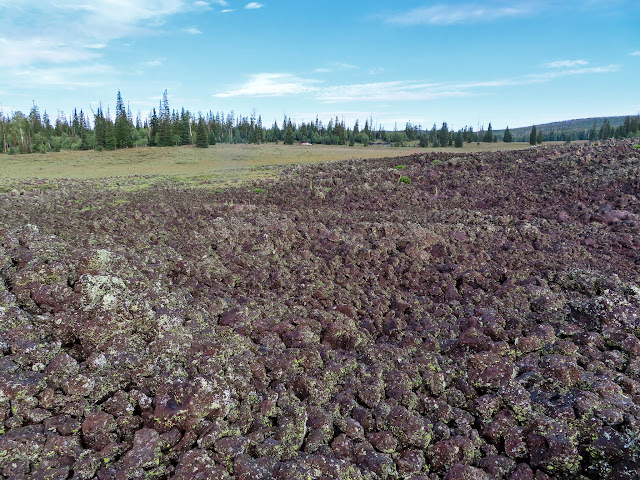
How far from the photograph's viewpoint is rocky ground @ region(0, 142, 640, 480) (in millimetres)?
3614

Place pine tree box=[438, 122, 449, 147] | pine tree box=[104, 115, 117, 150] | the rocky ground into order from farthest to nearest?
pine tree box=[438, 122, 449, 147], pine tree box=[104, 115, 117, 150], the rocky ground

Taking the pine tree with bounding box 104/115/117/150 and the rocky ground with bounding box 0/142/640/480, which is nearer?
the rocky ground with bounding box 0/142/640/480

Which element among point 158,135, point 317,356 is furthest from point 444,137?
point 317,356

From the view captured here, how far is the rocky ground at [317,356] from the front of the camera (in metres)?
3.61

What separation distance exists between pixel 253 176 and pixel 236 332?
22.6 m

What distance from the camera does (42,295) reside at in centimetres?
503

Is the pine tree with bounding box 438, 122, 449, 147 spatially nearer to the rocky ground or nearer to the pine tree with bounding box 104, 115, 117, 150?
the pine tree with bounding box 104, 115, 117, 150

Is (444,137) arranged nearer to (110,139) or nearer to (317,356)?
(110,139)

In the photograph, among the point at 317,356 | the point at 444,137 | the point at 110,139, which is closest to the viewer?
the point at 317,356

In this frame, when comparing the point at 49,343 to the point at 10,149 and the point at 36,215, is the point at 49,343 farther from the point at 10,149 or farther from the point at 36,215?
the point at 10,149

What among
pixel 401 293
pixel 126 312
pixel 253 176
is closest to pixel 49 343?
pixel 126 312

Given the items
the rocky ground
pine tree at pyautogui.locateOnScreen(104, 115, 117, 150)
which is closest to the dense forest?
pine tree at pyautogui.locateOnScreen(104, 115, 117, 150)

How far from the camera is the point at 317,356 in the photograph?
4879mm

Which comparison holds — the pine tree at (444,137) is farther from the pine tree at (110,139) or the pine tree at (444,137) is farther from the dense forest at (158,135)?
the pine tree at (110,139)
